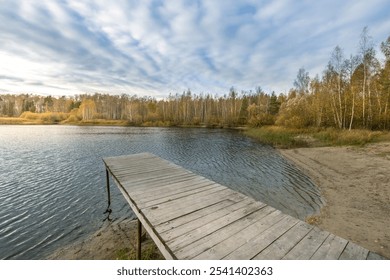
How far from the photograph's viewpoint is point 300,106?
37.9 metres

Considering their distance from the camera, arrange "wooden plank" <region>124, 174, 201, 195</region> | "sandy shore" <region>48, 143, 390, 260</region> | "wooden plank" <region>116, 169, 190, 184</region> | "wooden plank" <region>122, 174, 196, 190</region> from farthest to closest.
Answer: "wooden plank" <region>116, 169, 190, 184</region> → "wooden plank" <region>122, 174, 196, 190</region> → "sandy shore" <region>48, 143, 390, 260</region> → "wooden plank" <region>124, 174, 201, 195</region>

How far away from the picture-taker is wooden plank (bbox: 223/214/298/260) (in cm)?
278

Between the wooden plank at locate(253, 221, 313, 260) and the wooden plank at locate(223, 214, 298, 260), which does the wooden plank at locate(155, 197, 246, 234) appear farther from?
the wooden plank at locate(253, 221, 313, 260)

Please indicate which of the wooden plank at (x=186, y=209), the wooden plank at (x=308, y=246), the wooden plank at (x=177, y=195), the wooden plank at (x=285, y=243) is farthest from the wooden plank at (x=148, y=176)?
the wooden plank at (x=308, y=246)

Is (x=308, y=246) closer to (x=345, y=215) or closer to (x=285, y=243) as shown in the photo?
(x=285, y=243)

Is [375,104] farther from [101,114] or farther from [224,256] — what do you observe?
[101,114]

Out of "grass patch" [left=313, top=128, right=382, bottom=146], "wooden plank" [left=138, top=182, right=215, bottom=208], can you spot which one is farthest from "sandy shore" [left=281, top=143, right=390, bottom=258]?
"wooden plank" [left=138, top=182, right=215, bottom=208]

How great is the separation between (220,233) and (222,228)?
0.55ft

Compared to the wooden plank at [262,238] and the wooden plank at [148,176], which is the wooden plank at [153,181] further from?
the wooden plank at [262,238]

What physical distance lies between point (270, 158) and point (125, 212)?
1472cm

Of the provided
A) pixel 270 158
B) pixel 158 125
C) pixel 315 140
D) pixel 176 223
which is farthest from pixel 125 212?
pixel 158 125

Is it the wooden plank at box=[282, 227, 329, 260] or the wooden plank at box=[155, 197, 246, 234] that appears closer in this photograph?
the wooden plank at box=[282, 227, 329, 260]

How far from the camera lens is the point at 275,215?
392 cm
